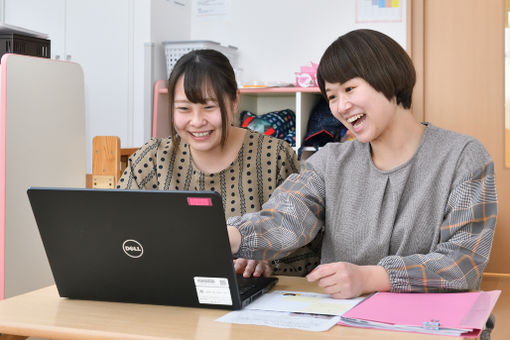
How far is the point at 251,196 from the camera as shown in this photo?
5.28ft

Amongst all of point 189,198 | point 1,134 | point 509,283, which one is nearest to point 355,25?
point 509,283

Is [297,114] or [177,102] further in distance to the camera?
[297,114]

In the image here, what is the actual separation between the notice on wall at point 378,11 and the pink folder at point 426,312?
2375 millimetres

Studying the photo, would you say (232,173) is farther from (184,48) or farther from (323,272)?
(184,48)

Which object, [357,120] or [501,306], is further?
[501,306]

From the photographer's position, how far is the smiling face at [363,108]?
1262mm

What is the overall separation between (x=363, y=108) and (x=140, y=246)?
527mm

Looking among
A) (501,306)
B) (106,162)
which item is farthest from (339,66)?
(501,306)

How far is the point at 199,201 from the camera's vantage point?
93 centimetres

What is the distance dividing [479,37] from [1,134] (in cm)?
220

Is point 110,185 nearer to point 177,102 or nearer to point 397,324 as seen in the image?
point 177,102

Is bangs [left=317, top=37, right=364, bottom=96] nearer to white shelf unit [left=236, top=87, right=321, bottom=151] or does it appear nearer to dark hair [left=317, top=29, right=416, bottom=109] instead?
dark hair [left=317, top=29, right=416, bottom=109]

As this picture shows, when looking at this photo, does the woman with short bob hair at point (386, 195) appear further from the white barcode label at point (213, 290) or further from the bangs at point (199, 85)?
the bangs at point (199, 85)

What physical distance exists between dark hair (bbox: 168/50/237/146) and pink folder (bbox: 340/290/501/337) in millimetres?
683
